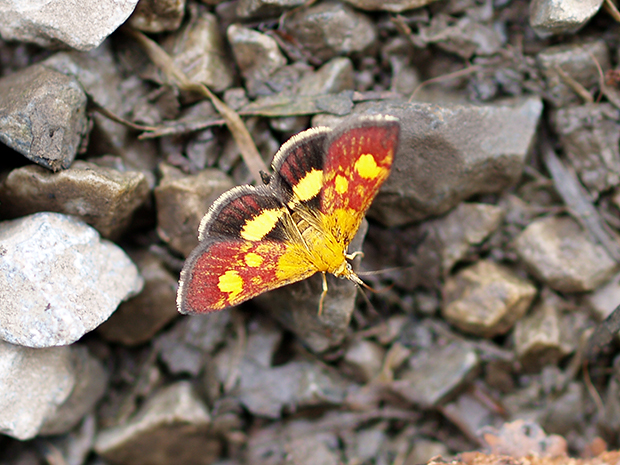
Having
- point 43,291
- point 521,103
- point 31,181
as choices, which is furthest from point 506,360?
point 31,181

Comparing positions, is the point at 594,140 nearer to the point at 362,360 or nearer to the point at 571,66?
the point at 571,66

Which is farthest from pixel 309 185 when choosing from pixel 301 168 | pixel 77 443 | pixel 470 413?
pixel 77 443

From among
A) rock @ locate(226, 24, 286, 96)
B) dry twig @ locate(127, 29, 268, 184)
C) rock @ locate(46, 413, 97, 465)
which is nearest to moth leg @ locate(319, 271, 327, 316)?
dry twig @ locate(127, 29, 268, 184)

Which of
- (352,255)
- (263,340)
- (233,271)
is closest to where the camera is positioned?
(233,271)

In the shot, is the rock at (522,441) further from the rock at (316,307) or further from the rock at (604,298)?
the rock at (316,307)

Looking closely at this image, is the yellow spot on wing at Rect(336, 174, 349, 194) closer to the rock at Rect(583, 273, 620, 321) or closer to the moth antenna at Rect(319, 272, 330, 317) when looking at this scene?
the moth antenna at Rect(319, 272, 330, 317)

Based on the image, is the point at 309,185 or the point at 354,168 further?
the point at 309,185

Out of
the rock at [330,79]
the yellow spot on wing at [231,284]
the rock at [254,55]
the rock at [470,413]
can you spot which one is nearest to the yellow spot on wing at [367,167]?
the rock at [330,79]
